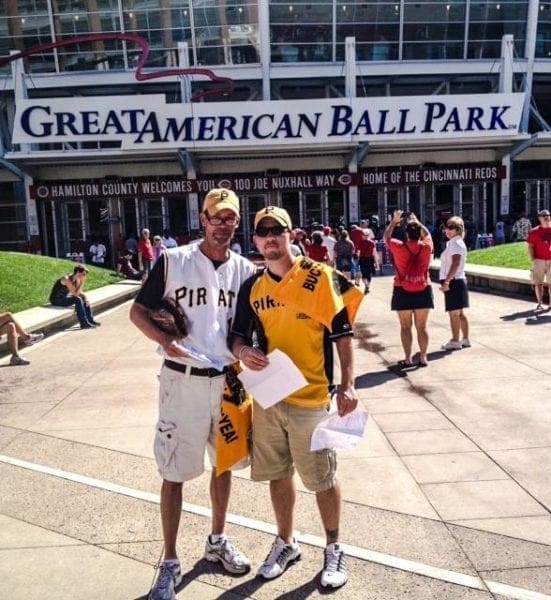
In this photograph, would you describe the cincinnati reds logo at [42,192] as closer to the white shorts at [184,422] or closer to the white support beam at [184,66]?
the white support beam at [184,66]

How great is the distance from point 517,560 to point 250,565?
4.77ft

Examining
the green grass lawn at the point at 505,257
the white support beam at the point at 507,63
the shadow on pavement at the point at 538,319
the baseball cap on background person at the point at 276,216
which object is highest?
the white support beam at the point at 507,63

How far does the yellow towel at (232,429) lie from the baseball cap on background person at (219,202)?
2.78 ft

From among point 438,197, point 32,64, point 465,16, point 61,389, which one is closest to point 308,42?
point 465,16

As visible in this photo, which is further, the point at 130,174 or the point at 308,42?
the point at 308,42

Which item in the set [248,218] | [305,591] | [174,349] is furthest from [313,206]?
[305,591]

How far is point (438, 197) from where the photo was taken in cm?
3167

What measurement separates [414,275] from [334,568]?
5.16 m

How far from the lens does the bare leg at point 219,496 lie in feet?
11.5

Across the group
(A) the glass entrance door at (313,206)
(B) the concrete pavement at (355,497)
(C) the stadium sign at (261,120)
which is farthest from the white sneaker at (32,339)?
(A) the glass entrance door at (313,206)

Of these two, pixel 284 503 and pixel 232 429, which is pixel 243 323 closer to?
pixel 232 429

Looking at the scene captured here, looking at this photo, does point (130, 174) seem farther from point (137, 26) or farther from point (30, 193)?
point (137, 26)

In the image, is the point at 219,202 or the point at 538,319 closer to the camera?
the point at 219,202

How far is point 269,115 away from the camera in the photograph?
2562 centimetres
